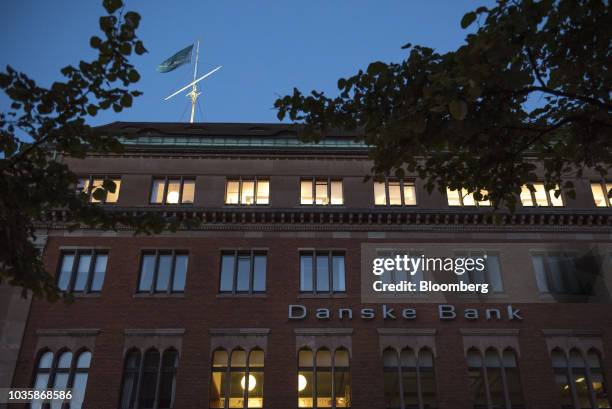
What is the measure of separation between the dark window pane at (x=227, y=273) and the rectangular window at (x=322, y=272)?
3.20 m

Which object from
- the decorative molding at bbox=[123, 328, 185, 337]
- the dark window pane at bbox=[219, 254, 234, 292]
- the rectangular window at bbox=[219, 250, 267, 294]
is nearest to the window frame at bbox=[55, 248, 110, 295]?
the decorative molding at bbox=[123, 328, 185, 337]

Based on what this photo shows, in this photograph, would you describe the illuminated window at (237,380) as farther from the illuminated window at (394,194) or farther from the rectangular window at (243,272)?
the illuminated window at (394,194)

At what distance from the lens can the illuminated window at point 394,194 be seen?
96.0 ft

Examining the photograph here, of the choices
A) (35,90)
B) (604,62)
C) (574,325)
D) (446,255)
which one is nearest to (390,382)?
(446,255)

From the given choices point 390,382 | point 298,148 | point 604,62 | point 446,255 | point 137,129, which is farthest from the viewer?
point 137,129

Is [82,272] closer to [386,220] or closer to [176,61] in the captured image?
[386,220]

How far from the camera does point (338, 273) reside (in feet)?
90.5

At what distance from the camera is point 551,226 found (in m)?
28.6

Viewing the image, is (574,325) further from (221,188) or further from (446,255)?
(221,188)

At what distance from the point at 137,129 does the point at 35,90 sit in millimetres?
21839

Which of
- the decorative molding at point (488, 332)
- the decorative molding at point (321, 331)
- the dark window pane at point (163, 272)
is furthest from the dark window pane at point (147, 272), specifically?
the decorative molding at point (488, 332)

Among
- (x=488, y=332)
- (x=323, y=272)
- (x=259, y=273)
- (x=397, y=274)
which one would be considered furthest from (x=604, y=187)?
(x=259, y=273)

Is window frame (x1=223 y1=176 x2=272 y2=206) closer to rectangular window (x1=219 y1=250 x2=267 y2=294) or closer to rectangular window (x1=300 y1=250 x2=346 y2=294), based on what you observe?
rectangular window (x1=219 y1=250 x2=267 y2=294)

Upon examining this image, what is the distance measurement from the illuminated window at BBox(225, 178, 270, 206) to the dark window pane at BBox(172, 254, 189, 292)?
352 centimetres
